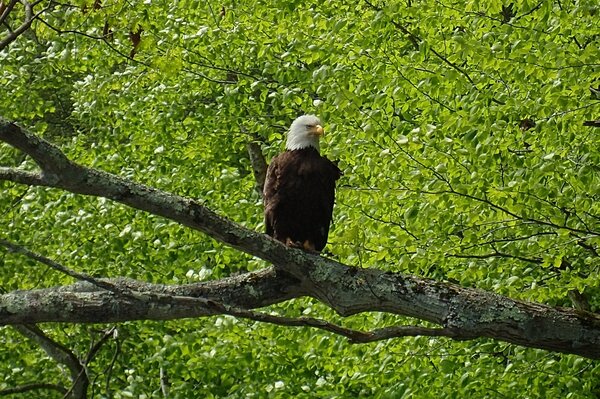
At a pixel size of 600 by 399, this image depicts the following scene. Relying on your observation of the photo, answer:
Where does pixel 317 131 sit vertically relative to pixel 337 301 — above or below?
above

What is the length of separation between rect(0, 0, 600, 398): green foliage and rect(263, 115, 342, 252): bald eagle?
294 mm

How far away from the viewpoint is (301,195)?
26.4 ft

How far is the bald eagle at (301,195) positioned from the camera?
8070 millimetres

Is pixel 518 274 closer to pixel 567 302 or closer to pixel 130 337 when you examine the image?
pixel 567 302

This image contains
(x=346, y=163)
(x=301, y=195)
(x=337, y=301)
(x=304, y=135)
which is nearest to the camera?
(x=337, y=301)

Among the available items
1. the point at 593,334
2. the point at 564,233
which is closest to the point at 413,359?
the point at 564,233

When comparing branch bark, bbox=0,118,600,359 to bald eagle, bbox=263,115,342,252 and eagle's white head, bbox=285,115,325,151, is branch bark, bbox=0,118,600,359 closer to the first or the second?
bald eagle, bbox=263,115,342,252

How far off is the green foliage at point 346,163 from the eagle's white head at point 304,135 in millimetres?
284

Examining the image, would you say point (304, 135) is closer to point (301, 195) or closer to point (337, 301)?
point (301, 195)

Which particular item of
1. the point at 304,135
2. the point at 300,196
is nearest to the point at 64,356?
the point at 304,135

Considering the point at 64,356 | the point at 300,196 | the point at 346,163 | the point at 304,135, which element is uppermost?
the point at 64,356

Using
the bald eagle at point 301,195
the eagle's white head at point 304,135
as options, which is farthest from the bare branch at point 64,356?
the eagle's white head at point 304,135

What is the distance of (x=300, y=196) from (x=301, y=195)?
0.01 metres

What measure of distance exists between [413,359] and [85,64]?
6.32m
